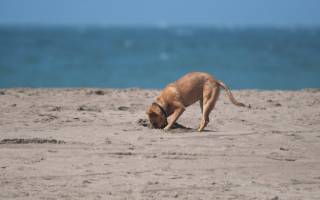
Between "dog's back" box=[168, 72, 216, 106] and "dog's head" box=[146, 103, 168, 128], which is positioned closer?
"dog's head" box=[146, 103, 168, 128]

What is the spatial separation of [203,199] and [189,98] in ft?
13.0

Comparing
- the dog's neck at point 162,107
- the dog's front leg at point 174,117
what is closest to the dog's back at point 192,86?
the dog's front leg at point 174,117

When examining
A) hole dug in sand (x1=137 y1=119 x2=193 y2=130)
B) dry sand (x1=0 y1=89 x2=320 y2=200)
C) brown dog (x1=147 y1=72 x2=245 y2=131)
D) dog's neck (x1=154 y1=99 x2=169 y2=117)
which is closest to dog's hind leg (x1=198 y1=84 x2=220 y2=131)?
brown dog (x1=147 y1=72 x2=245 y2=131)

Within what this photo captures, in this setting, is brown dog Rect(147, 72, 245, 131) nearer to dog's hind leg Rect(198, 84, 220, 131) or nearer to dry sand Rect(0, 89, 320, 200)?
dog's hind leg Rect(198, 84, 220, 131)

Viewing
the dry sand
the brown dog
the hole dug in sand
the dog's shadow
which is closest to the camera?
the dry sand

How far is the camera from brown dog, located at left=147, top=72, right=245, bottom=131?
35.7 ft

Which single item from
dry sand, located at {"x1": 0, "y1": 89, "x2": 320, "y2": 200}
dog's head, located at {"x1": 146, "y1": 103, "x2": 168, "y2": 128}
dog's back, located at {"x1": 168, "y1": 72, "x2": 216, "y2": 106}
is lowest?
dry sand, located at {"x1": 0, "y1": 89, "x2": 320, "y2": 200}

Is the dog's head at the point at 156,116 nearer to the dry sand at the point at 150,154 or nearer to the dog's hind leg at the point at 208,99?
the dry sand at the point at 150,154

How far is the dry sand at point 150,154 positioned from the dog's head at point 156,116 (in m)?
0.26

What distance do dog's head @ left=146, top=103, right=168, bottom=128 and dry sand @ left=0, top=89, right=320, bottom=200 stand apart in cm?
26

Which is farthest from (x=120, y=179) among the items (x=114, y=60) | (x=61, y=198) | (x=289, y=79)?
(x=114, y=60)

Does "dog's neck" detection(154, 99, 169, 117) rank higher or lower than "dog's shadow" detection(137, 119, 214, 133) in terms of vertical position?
higher

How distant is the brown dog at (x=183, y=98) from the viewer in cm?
1089

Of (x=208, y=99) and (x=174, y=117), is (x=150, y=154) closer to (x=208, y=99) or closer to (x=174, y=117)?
(x=174, y=117)
